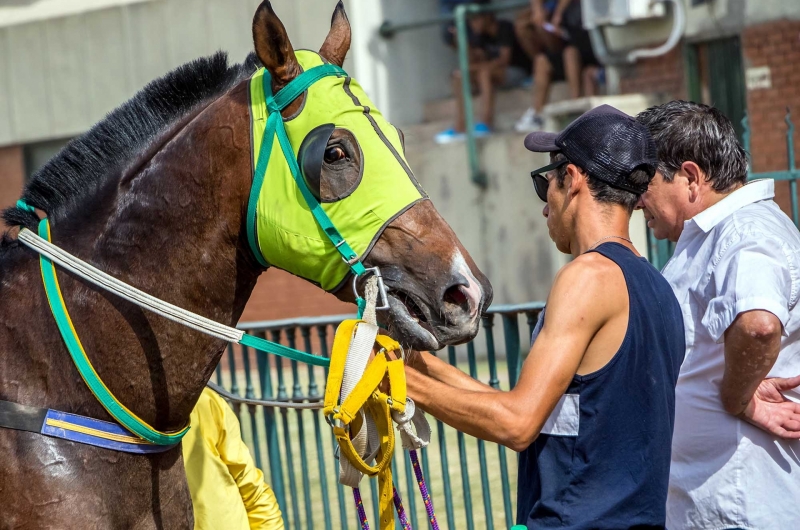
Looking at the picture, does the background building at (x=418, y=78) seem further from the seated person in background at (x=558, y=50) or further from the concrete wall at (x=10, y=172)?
the seated person in background at (x=558, y=50)

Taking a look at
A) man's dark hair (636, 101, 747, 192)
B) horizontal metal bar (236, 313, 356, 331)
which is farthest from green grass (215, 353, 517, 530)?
man's dark hair (636, 101, 747, 192)

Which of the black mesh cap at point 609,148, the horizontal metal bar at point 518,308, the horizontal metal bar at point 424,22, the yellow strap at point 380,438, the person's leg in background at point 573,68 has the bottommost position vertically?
the horizontal metal bar at point 518,308

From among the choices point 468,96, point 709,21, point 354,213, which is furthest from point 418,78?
point 354,213

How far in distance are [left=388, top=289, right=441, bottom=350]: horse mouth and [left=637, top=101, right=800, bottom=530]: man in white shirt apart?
0.97 m

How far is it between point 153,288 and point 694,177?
166cm

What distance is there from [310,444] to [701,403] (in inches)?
225

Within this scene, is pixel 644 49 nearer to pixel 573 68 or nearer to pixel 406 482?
pixel 573 68

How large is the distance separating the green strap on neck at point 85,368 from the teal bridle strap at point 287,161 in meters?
0.48

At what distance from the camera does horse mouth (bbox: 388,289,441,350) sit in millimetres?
2344

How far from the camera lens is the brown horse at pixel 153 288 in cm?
238

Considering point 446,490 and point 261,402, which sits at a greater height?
point 261,402

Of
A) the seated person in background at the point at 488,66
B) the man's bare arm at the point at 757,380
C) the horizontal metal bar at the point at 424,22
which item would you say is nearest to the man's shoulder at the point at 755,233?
the man's bare arm at the point at 757,380

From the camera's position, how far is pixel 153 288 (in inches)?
98.7

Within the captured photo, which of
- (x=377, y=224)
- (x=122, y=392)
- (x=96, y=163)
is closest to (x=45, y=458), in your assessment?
(x=122, y=392)
